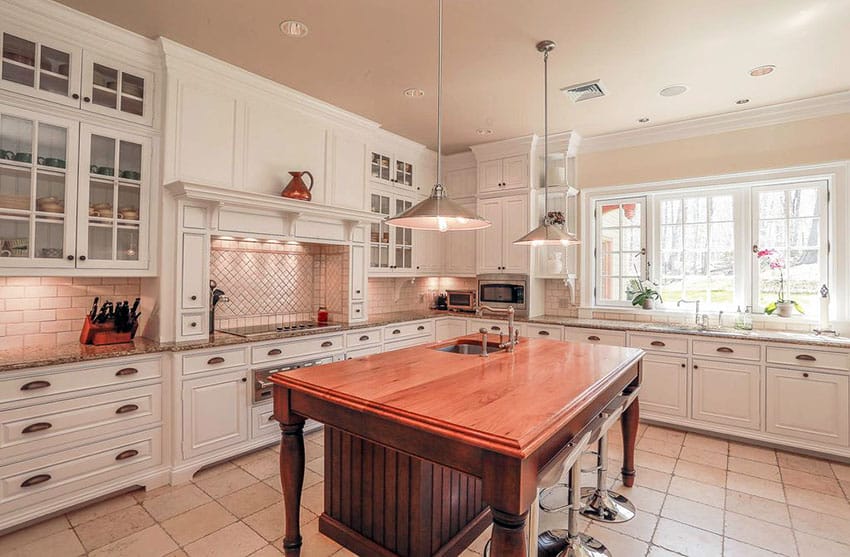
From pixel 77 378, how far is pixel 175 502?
0.95m

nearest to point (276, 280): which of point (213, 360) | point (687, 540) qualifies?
point (213, 360)

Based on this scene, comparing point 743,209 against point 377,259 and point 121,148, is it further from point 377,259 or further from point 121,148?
point 121,148

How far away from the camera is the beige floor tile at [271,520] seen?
2.34m

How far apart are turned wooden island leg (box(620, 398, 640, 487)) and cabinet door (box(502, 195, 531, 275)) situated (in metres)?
2.22

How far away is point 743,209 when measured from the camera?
415 centimetres

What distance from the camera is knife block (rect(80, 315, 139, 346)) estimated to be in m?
2.76

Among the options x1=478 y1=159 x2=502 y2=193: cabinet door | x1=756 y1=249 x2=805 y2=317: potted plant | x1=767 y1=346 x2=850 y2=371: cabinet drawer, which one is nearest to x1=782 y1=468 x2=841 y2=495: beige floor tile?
x1=767 y1=346 x2=850 y2=371: cabinet drawer

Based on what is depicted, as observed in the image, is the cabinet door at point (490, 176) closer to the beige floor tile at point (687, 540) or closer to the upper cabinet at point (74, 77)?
the upper cabinet at point (74, 77)

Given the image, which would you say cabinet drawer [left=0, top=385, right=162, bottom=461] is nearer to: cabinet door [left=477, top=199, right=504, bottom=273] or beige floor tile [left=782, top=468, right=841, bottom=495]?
cabinet door [left=477, top=199, right=504, bottom=273]

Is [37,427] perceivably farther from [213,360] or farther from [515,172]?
[515,172]

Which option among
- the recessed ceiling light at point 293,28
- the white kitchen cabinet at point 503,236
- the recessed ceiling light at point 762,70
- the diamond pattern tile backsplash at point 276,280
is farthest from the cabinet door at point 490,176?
the recessed ceiling light at point 293,28

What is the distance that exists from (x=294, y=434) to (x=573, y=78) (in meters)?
3.20

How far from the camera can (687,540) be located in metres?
2.30

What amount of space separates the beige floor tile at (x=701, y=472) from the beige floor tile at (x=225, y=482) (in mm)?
3053
